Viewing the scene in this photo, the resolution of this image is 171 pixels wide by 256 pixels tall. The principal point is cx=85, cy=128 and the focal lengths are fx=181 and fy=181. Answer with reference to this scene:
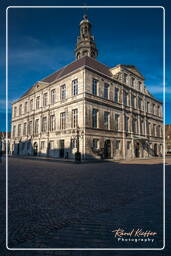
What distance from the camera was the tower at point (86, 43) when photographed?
39438mm

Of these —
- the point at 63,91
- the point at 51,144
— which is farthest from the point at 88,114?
the point at 51,144

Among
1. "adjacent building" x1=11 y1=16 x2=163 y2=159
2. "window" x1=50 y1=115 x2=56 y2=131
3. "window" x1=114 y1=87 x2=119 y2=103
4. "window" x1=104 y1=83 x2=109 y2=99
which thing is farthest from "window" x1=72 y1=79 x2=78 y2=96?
"window" x1=114 y1=87 x2=119 y2=103

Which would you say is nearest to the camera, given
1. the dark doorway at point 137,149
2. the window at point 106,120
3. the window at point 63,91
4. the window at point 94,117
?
the window at point 94,117

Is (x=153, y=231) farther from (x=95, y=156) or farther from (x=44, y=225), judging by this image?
(x=95, y=156)

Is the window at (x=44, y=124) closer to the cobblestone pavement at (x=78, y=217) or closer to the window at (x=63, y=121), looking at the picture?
the window at (x=63, y=121)

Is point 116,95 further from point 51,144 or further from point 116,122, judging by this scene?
point 51,144

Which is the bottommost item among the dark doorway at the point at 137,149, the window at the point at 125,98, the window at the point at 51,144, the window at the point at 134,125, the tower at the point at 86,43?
the dark doorway at the point at 137,149

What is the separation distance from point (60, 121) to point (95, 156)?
916 cm

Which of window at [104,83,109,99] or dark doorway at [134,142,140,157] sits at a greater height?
window at [104,83,109,99]

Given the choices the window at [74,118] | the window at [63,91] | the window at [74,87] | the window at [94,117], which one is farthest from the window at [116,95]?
the window at [63,91]

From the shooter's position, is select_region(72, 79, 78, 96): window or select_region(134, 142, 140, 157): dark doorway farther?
select_region(134, 142, 140, 157): dark doorway

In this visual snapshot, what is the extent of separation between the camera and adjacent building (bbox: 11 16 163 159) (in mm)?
27266

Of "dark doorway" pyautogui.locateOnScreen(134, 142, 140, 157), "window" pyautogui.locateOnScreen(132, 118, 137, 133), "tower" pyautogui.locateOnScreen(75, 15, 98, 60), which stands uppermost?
"tower" pyautogui.locateOnScreen(75, 15, 98, 60)

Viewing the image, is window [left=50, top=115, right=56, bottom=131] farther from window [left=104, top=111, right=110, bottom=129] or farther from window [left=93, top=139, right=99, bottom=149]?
window [left=104, top=111, right=110, bottom=129]
